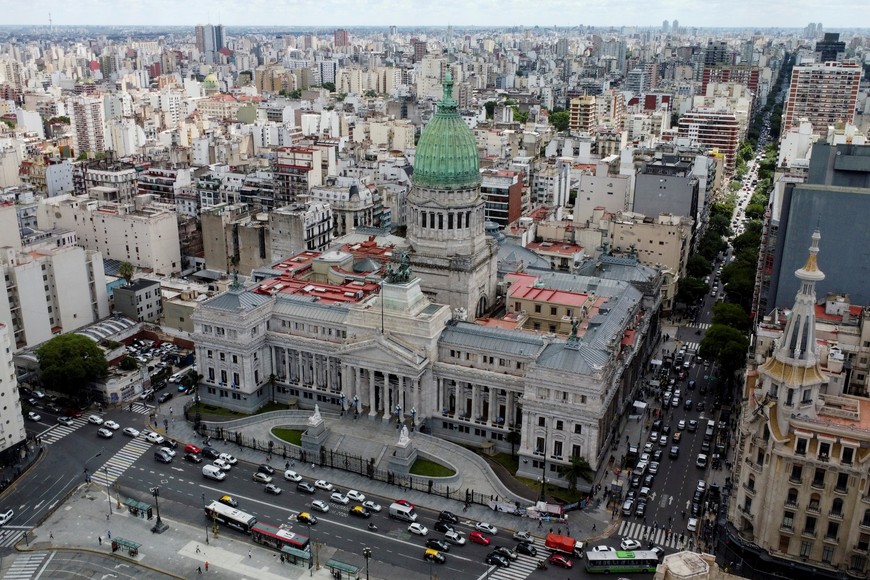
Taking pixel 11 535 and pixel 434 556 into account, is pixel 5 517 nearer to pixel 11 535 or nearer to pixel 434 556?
pixel 11 535

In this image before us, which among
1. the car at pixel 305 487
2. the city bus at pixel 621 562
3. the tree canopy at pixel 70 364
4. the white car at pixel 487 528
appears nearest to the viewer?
the city bus at pixel 621 562

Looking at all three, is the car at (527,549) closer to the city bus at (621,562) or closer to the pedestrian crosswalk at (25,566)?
the city bus at (621,562)

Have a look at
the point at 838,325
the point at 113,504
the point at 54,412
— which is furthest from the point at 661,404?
the point at 54,412

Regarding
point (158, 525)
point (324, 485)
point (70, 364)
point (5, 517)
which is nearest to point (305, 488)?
point (324, 485)

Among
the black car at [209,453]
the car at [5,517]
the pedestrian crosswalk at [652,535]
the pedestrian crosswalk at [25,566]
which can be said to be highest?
the black car at [209,453]

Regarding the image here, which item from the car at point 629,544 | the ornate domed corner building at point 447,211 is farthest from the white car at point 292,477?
the car at point 629,544

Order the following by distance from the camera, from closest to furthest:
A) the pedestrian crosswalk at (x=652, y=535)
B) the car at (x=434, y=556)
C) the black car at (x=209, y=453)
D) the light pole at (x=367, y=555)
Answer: the light pole at (x=367, y=555) < the car at (x=434, y=556) < the pedestrian crosswalk at (x=652, y=535) < the black car at (x=209, y=453)

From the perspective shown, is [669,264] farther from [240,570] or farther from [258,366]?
[240,570]
